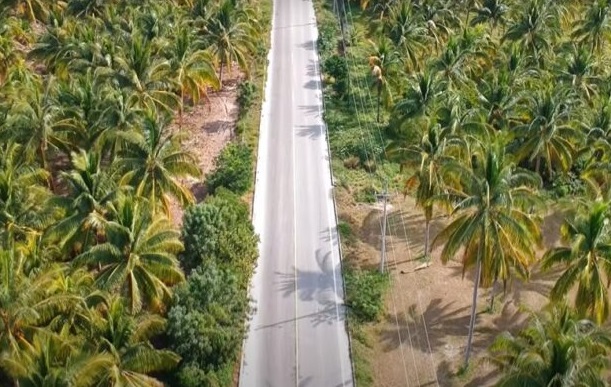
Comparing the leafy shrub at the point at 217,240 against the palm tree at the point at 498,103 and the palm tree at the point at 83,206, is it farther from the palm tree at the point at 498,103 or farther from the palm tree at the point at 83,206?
the palm tree at the point at 498,103

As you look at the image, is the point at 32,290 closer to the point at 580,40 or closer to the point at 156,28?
the point at 156,28

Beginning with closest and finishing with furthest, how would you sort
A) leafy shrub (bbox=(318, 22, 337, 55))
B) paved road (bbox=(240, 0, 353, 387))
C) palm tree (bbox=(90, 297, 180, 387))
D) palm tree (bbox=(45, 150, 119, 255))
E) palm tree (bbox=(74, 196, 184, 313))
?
→ palm tree (bbox=(90, 297, 180, 387)) < palm tree (bbox=(74, 196, 184, 313)) < palm tree (bbox=(45, 150, 119, 255)) < paved road (bbox=(240, 0, 353, 387)) < leafy shrub (bbox=(318, 22, 337, 55))

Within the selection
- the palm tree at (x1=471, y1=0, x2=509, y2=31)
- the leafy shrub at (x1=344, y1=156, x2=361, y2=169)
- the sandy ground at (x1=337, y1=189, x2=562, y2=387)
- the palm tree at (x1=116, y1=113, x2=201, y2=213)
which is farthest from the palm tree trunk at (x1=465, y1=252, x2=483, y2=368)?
the palm tree at (x1=471, y1=0, x2=509, y2=31)

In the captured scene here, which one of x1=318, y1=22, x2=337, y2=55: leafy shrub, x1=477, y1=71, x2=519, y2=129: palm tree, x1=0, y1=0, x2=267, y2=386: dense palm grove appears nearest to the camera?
x1=0, y1=0, x2=267, y2=386: dense palm grove

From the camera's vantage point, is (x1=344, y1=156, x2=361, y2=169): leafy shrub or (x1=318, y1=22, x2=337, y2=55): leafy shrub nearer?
(x1=344, y1=156, x2=361, y2=169): leafy shrub

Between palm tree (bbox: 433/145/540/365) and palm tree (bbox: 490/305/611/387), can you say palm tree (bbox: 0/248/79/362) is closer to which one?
palm tree (bbox: 433/145/540/365)

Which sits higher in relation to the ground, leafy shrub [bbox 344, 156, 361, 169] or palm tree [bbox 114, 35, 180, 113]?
palm tree [bbox 114, 35, 180, 113]

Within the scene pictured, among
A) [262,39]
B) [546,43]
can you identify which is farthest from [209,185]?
[546,43]

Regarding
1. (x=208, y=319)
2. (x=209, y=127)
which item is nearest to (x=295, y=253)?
(x=208, y=319)
